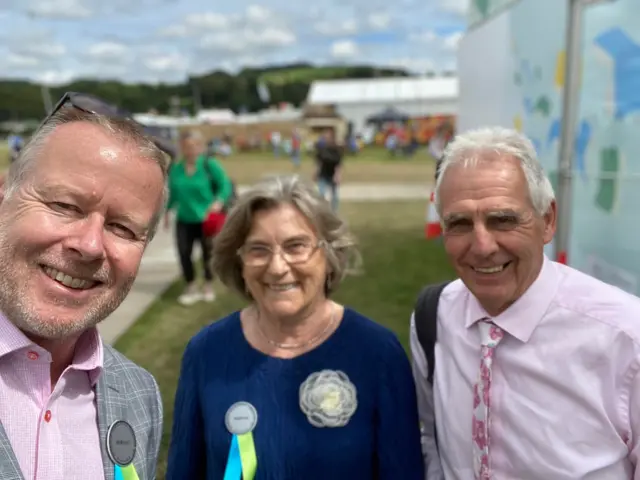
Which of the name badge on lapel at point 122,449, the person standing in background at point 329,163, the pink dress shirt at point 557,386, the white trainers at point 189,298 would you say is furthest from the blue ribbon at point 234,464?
the person standing in background at point 329,163

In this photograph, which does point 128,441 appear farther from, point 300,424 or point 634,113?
point 634,113

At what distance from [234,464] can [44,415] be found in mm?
735

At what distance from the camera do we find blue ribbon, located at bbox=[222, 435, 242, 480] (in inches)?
73.5

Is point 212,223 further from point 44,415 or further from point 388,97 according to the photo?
point 388,97

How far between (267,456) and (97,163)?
1117 mm

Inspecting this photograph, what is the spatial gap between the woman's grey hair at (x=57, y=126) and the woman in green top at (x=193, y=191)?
501 centimetres

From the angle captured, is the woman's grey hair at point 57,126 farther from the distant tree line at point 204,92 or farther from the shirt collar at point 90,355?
the distant tree line at point 204,92

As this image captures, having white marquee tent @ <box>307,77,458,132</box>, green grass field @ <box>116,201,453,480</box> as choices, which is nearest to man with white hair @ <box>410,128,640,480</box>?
green grass field @ <box>116,201,453,480</box>

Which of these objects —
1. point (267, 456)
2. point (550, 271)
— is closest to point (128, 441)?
point (267, 456)

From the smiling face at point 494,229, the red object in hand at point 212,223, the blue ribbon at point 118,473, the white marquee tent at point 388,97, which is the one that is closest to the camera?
the blue ribbon at point 118,473

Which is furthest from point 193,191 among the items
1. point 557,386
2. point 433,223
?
point 557,386

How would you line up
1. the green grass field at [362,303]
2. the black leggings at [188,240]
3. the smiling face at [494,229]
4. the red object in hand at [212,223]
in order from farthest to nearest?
the black leggings at [188,240] < the red object in hand at [212,223] < the green grass field at [362,303] < the smiling face at [494,229]

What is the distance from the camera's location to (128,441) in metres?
1.51

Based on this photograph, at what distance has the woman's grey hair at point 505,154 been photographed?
165 centimetres
